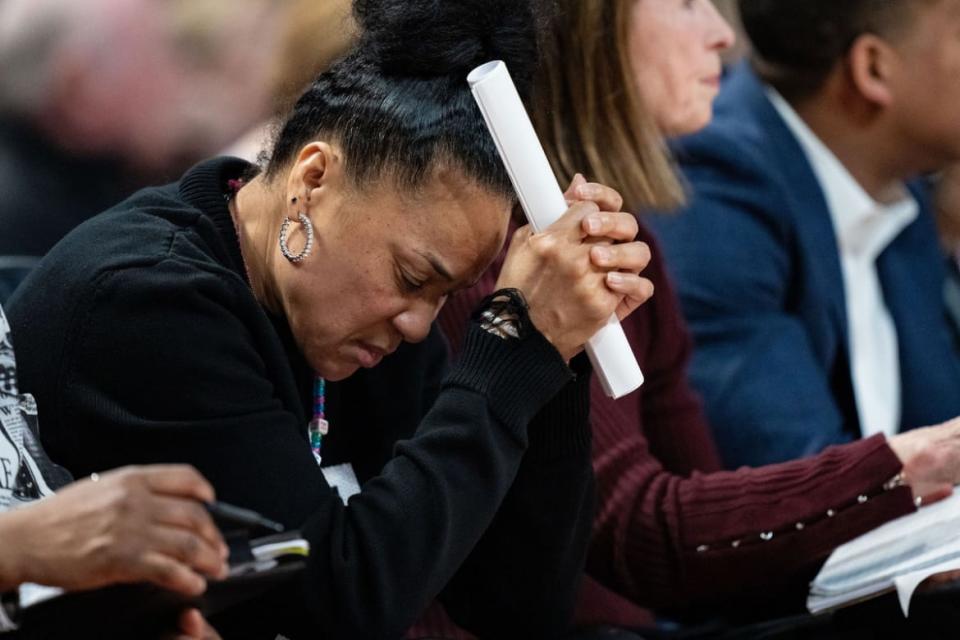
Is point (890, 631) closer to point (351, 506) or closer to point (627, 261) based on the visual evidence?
point (627, 261)

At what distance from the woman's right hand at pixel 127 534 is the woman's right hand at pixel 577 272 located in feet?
1.81

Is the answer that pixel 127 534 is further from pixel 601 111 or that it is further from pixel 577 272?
pixel 601 111

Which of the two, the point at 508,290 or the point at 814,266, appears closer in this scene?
the point at 508,290

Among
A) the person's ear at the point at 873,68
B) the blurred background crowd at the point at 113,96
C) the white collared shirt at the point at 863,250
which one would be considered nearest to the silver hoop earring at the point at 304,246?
the blurred background crowd at the point at 113,96

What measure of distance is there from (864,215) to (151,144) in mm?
1347

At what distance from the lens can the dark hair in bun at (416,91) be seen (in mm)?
1540

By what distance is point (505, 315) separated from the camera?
1547mm

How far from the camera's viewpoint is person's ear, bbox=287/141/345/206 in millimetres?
1559

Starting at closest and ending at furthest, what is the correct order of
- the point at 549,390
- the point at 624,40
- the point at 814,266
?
the point at 549,390 < the point at 624,40 < the point at 814,266

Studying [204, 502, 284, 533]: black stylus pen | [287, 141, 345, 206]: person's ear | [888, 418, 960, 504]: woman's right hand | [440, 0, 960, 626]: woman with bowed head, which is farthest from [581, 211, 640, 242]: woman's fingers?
[888, 418, 960, 504]: woman's right hand

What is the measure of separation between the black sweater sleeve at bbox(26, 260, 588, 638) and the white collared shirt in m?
1.33

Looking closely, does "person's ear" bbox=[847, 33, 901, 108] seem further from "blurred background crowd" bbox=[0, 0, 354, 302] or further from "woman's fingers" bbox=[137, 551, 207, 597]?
"woman's fingers" bbox=[137, 551, 207, 597]

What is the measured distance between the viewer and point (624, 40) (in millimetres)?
2164

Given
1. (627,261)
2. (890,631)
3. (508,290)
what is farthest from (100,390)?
(890,631)
